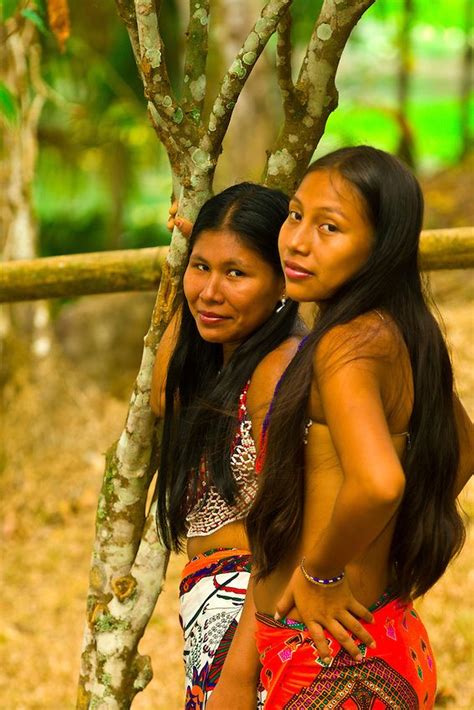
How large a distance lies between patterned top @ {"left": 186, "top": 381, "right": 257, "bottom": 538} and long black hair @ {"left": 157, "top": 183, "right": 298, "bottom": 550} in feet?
0.05

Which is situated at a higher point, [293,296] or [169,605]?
[293,296]

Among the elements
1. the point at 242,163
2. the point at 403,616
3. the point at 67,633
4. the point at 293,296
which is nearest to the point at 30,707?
the point at 67,633

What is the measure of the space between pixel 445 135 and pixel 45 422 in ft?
51.0

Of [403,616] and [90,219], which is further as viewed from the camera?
[90,219]

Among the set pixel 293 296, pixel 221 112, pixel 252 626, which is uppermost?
pixel 221 112

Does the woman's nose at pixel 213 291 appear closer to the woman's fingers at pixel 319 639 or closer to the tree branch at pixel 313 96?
the tree branch at pixel 313 96

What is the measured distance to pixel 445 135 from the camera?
1970 cm

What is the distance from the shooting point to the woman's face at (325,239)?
158 cm

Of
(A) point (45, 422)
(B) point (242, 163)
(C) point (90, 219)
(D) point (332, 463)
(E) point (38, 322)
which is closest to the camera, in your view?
(D) point (332, 463)

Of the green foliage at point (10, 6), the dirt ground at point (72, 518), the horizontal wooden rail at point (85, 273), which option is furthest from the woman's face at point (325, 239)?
the dirt ground at point (72, 518)

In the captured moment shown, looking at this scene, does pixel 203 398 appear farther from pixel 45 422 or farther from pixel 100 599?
pixel 45 422

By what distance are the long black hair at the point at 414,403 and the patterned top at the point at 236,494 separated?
0.70 feet

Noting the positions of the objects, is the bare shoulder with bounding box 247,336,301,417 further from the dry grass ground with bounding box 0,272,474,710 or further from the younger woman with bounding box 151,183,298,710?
the dry grass ground with bounding box 0,272,474,710

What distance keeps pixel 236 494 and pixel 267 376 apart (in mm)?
239
